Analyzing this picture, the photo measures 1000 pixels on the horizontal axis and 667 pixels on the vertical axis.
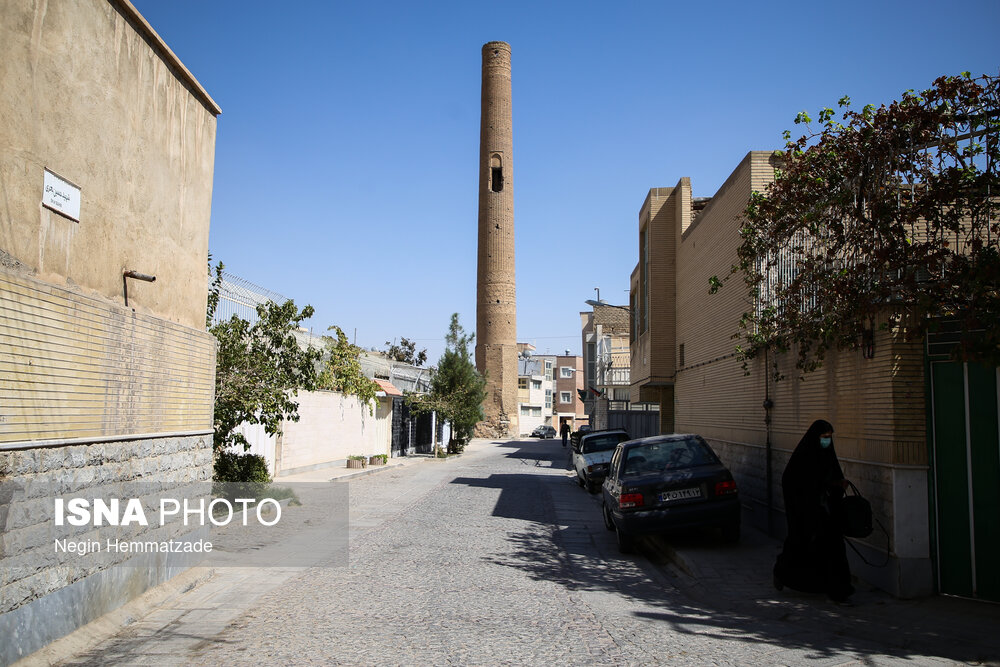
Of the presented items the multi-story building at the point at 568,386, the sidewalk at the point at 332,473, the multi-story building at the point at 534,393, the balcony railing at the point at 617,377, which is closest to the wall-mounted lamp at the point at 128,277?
the sidewalk at the point at 332,473

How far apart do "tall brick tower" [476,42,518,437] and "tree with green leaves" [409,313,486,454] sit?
622 inches

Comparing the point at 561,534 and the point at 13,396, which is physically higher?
the point at 13,396

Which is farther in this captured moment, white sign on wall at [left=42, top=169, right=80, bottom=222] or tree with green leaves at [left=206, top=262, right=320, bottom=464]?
tree with green leaves at [left=206, top=262, right=320, bottom=464]

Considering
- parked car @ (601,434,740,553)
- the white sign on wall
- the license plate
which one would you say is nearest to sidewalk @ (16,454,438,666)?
the white sign on wall

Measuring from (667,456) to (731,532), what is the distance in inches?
53.6

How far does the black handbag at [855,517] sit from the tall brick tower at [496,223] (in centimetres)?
4926

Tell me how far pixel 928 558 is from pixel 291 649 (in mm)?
5949

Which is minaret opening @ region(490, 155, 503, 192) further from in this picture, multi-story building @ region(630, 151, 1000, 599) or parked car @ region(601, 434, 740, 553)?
parked car @ region(601, 434, 740, 553)

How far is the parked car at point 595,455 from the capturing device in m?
20.0

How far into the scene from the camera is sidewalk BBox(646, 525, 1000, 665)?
5938mm

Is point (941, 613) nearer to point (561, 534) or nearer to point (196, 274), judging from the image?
point (561, 534)

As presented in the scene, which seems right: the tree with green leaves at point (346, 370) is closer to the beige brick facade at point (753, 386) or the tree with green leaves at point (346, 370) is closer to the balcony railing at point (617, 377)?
the beige brick facade at point (753, 386)

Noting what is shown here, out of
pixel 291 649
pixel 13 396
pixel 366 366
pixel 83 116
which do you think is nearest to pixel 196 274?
pixel 83 116

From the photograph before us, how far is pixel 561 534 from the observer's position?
41.8 ft
